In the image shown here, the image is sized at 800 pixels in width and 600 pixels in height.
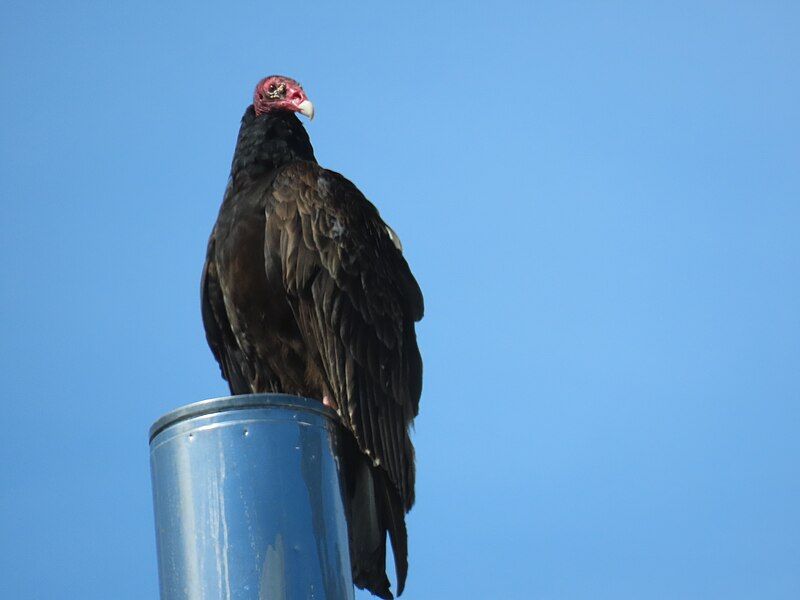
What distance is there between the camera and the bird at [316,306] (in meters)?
4.96

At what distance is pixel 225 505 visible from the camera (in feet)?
9.95

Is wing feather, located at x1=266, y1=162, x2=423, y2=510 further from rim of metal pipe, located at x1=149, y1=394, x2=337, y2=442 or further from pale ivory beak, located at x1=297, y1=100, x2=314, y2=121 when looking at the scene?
rim of metal pipe, located at x1=149, y1=394, x2=337, y2=442

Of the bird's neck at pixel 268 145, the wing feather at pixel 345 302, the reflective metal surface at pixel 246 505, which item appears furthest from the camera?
the bird's neck at pixel 268 145

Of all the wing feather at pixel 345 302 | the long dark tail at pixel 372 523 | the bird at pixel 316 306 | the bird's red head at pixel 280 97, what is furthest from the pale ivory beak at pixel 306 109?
the long dark tail at pixel 372 523

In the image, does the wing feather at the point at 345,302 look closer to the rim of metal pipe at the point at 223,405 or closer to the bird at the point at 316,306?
the bird at the point at 316,306

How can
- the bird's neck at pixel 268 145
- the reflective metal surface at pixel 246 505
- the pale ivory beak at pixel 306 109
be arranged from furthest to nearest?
1. the pale ivory beak at pixel 306 109
2. the bird's neck at pixel 268 145
3. the reflective metal surface at pixel 246 505

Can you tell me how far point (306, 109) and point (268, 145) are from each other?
1.26ft

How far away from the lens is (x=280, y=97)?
5.92m

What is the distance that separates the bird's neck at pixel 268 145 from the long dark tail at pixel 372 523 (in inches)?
55.2

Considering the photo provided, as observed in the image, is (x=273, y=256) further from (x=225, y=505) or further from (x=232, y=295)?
(x=225, y=505)

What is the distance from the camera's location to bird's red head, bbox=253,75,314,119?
5848mm

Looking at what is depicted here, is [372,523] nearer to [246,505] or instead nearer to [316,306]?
[316,306]

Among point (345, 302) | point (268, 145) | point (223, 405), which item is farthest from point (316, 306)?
point (223, 405)

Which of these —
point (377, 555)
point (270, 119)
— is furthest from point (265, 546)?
point (270, 119)
